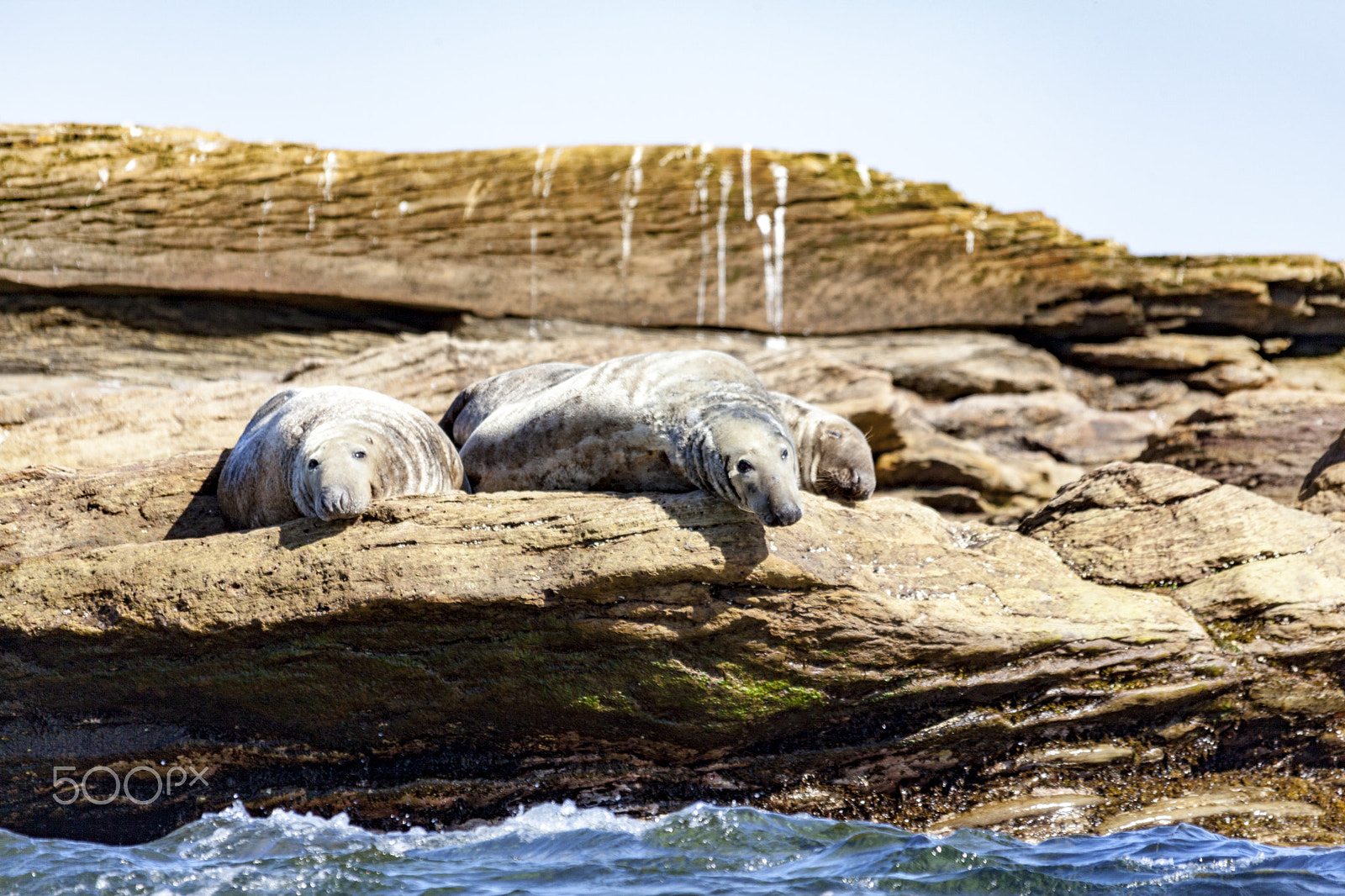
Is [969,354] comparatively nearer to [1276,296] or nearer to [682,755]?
[1276,296]

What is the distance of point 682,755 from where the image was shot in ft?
16.4

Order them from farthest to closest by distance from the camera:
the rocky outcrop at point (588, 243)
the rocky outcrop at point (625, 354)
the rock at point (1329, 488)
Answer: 1. the rocky outcrop at point (588, 243)
2. the rocky outcrop at point (625, 354)
3. the rock at point (1329, 488)

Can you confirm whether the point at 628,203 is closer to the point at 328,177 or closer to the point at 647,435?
the point at 328,177

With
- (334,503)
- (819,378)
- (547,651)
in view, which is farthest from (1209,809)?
(819,378)

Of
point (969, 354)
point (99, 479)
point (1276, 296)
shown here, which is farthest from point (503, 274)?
point (1276, 296)

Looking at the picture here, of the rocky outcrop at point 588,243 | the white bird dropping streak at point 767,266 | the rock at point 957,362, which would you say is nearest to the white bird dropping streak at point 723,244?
the rocky outcrop at point 588,243

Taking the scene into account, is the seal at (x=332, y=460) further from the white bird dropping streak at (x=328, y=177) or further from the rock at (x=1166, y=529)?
the white bird dropping streak at (x=328, y=177)

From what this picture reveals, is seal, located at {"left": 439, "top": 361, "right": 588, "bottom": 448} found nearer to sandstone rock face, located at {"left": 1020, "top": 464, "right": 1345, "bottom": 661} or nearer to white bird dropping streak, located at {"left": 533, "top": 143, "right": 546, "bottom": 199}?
sandstone rock face, located at {"left": 1020, "top": 464, "right": 1345, "bottom": 661}

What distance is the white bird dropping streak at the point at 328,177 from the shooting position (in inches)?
447

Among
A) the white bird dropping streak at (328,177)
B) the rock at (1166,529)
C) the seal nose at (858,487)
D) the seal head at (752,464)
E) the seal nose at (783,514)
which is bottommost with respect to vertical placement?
the rock at (1166,529)

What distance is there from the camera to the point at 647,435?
217 inches

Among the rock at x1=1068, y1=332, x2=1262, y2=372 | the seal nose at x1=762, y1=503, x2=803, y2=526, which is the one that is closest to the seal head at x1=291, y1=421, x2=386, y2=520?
the seal nose at x1=762, y1=503, x2=803, y2=526

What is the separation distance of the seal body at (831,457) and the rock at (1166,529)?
986 mm

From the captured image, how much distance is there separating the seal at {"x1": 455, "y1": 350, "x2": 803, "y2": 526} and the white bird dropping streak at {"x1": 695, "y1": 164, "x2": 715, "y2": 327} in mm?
5759
